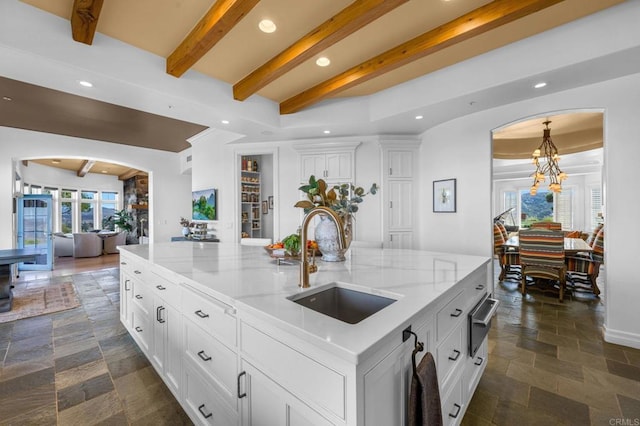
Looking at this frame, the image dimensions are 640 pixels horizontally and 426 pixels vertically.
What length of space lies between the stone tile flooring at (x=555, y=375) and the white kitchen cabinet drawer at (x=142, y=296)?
233 cm

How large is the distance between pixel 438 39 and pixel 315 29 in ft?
3.61

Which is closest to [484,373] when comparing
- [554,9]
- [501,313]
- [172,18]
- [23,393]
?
[501,313]

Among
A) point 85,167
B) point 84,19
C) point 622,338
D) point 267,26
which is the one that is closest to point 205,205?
point 84,19

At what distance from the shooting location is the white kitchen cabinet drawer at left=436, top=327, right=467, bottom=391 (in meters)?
1.23

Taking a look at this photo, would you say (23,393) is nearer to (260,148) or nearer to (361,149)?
(260,148)

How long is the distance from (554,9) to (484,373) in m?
3.02

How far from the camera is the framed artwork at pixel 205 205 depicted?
5.53 meters

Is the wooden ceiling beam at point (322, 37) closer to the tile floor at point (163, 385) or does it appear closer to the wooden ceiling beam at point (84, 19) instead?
the wooden ceiling beam at point (84, 19)

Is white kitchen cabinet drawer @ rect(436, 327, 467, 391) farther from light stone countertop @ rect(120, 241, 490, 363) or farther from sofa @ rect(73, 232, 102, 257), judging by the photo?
sofa @ rect(73, 232, 102, 257)

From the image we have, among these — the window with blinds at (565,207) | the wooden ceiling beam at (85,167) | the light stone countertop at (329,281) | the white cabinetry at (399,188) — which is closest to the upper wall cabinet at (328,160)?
the white cabinetry at (399,188)

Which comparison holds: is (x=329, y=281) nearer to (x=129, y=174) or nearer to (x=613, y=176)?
(x=613, y=176)

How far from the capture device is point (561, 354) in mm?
2391

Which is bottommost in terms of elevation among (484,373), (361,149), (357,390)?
(484,373)

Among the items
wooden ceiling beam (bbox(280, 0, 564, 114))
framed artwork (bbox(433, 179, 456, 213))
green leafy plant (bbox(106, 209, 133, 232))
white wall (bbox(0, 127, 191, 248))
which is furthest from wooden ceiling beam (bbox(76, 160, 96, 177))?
framed artwork (bbox(433, 179, 456, 213))
